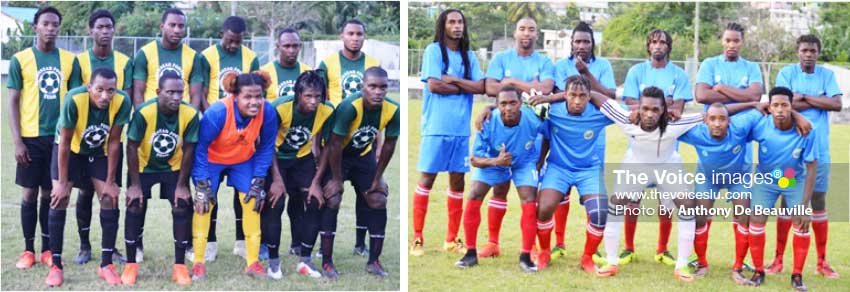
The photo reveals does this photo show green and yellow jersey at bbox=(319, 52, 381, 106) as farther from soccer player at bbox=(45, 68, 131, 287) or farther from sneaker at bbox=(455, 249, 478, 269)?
soccer player at bbox=(45, 68, 131, 287)

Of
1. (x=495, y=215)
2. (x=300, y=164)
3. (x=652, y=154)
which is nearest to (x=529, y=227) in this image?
(x=495, y=215)

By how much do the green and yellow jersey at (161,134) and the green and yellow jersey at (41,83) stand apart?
2.64 feet

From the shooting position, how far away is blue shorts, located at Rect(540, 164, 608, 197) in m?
7.17

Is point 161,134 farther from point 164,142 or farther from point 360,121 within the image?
point 360,121

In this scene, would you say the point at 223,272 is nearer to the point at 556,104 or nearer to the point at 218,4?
the point at 556,104

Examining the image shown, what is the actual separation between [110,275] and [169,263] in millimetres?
702

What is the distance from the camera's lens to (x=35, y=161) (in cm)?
711

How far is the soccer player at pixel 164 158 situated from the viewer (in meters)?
6.56

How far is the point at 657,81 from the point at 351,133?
8.07 feet

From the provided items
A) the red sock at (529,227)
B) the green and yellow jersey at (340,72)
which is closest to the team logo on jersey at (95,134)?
the green and yellow jersey at (340,72)

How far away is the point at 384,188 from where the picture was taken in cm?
732

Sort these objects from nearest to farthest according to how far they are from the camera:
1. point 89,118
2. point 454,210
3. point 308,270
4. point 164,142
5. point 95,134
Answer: point 89,118
point 95,134
point 164,142
point 308,270
point 454,210

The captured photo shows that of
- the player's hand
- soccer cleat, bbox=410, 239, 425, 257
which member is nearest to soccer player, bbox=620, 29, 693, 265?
soccer cleat, bbox=410, 239, 425, 257

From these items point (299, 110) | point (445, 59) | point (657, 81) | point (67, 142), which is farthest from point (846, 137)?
point (67, 142)
